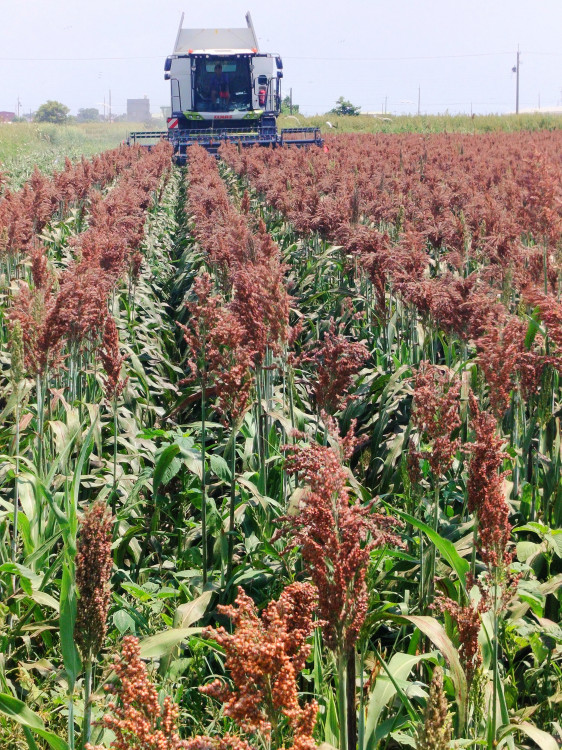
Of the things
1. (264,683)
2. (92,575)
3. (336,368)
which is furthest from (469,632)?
(336,368)

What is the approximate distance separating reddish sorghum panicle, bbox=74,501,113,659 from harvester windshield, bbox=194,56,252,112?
23597 millimetres

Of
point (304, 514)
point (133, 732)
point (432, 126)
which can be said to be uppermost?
point (432, 126)

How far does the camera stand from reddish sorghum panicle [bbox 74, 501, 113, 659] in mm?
2078

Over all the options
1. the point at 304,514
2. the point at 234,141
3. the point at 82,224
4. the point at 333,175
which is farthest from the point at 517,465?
the point at 234,141

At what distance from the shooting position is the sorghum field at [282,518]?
1.97 m

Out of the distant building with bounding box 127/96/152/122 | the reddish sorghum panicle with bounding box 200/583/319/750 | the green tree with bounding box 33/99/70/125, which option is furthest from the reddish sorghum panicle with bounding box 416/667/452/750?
the distant building with bounding box 127/96/152/122

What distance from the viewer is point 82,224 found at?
39.9ft

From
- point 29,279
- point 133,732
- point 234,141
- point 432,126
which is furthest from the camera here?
point 432,126

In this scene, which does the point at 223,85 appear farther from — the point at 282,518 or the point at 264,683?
the point at 264,683

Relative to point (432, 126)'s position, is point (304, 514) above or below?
below

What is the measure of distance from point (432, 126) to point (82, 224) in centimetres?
3405

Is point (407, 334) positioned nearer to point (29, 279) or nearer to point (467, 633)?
point (29, 279)

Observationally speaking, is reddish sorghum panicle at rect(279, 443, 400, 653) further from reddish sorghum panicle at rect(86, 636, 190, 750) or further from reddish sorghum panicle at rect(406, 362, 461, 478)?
reddish sorghum panicle at rect(406, 362, 461, 478)

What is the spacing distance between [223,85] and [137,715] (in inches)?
965
